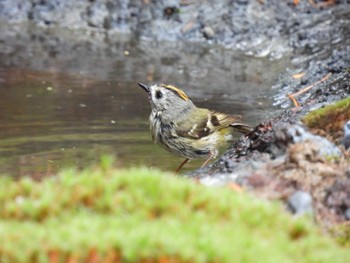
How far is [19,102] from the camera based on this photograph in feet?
38.2

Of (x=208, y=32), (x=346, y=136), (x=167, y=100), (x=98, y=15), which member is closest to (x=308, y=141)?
(x=346, y=136)

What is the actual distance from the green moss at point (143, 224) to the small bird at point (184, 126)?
13.6 feet

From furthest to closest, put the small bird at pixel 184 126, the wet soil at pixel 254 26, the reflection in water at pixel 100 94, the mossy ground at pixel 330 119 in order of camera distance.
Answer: the wet soil at pixel 254 26, the reflection in water at pixel 100 94, the small bird at pixel 184 126, the mossy ground at pixel 330 119

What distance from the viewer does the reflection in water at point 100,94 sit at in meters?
9.51

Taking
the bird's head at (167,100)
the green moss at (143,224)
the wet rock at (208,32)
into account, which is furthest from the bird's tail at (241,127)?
the wet rock at (208,32)

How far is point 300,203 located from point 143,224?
1.24m

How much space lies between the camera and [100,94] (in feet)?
40.3

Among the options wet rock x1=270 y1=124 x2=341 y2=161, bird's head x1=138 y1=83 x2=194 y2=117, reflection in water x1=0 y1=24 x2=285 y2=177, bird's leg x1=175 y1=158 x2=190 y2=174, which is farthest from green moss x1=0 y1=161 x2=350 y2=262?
bird's head x1=138 y1=83 x2=194 y2=117

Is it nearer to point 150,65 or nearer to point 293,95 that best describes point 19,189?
point 293,95

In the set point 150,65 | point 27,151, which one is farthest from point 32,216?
point 150,65

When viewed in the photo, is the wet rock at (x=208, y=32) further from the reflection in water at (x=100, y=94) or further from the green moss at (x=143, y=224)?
the green moss at (x=143, y=224)

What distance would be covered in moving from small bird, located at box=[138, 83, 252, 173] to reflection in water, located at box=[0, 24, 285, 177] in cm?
38

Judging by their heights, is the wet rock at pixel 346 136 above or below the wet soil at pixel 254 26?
above

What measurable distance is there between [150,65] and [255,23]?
2438 millimetres
